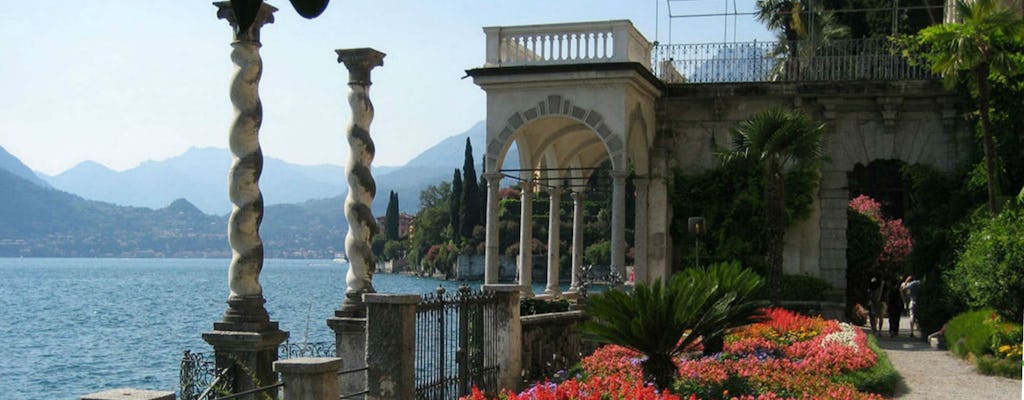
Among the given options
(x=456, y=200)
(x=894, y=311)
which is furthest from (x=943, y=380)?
(x=456, y=200)

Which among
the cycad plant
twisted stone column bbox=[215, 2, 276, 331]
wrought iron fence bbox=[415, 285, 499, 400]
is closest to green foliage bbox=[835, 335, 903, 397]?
the cycad plant

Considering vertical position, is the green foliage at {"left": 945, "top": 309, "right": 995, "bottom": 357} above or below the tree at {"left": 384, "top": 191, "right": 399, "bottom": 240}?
below

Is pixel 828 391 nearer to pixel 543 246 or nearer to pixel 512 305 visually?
pixel 512 305

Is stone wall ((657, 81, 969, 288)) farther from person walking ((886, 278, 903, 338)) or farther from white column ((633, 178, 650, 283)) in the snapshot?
white column ((633, 178, 650, 283))

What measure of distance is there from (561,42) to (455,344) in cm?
994

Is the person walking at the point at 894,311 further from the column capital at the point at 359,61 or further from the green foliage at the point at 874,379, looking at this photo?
the column capital at the point at 359,61

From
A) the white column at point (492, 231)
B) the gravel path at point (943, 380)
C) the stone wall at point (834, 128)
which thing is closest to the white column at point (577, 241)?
the white column at point (492, 231)

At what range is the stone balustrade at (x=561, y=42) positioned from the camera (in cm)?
2252

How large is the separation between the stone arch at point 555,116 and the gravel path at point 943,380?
599 centimetres

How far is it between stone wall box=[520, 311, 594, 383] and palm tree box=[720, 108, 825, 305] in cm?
449

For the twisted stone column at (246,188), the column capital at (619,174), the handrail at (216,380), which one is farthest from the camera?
the column capital at (619,174)

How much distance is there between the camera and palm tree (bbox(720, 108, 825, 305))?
21281 mm

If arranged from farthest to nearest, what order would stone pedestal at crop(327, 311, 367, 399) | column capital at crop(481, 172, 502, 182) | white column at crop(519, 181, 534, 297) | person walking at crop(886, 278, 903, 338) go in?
person walking at crop(886, 278, 903, 338) → white column at crop(519, 181, 534, 297) → column capital at crop(481, 172, 502, 182) → stone pedestal at crop(327, 311, 367, 399)

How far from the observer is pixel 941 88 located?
2347 centimetres
